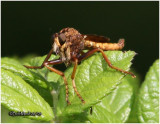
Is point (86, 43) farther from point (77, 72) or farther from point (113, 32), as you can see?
point (113, 32)

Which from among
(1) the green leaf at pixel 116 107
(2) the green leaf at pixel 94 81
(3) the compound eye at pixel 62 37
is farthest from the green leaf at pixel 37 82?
(3) the compound eye at pixel 62 37

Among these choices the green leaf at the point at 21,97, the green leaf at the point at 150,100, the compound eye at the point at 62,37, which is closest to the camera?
the green leaf at the point at 21,97

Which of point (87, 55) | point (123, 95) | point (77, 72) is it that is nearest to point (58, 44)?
point (87, 55)

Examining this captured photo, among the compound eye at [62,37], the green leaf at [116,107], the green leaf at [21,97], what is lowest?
the green leaf at [116,107]

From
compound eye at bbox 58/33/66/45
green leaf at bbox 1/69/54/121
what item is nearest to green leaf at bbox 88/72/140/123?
green leaf at bbox 1/69/54/121

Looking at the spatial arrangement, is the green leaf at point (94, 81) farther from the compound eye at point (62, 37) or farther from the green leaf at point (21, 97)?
the compound eye at point (62, 37)

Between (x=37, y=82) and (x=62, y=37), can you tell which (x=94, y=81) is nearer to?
(x=37, y=82)
